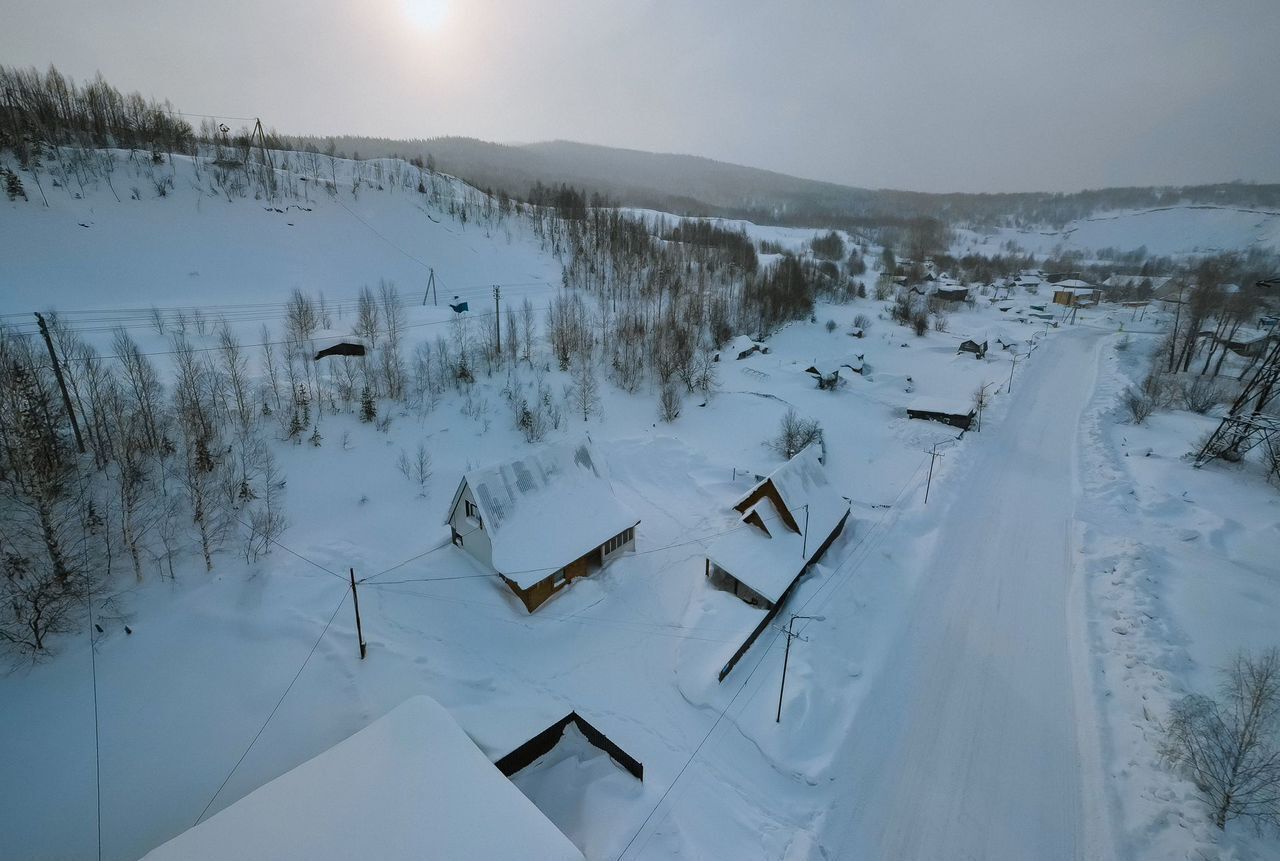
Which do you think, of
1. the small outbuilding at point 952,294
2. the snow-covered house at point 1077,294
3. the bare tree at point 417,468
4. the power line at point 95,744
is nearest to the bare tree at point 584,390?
the bare tree at point 417,468

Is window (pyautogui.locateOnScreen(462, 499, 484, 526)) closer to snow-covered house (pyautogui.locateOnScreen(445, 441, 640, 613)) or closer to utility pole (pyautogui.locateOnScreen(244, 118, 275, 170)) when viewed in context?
snow-covered house (pyautogui.locateOnScreen(445, 441, 640, 613))

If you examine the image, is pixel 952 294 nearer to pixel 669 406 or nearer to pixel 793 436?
pixel 793 436

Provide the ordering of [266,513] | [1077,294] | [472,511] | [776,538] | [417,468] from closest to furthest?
[472,511] → [266,513] → [776,538] → [417,468] → [1077,294]

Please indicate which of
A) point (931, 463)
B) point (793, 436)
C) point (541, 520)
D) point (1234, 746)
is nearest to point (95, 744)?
point (541, 520)

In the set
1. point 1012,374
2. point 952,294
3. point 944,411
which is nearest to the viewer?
point 944,411

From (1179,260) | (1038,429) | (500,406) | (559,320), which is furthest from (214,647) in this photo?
(1179,260)

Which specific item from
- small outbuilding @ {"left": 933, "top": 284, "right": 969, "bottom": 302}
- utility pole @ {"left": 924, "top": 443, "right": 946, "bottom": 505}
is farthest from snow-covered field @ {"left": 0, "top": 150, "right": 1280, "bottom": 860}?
small outbuilding @ {"left": 933, "top": 284, "right": 969, "bottom": 302}

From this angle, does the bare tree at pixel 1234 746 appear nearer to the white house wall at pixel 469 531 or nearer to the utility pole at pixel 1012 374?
the white house wall at pixel 469 531
